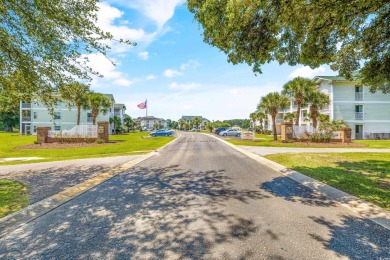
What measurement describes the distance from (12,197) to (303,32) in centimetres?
1081

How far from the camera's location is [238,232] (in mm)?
3656

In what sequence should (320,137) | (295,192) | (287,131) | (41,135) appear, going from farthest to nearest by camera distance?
(287,131) < (320,137) < (41,135) < (295,192)

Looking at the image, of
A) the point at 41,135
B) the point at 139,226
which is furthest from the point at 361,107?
the point at 41,135

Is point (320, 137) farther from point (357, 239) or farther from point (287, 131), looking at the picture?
point (357, 239)

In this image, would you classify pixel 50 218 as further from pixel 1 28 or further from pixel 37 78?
pixel 1 28

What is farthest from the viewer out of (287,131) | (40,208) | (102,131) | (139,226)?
(102,131)

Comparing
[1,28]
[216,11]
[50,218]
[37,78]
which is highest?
[216,11]

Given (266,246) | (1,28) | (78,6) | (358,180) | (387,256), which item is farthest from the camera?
(358,180)

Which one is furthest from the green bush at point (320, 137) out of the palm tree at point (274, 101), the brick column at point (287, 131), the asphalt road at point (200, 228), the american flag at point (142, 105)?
the american flag at point (142, 105)

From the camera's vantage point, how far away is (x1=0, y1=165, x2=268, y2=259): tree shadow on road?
10.4 feet

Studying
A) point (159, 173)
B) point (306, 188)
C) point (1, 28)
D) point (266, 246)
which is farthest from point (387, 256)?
point (1, 28)

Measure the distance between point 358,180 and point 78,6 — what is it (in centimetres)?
1104

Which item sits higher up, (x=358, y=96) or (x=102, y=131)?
(x=358, y=96)

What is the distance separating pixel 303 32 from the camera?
782cm
